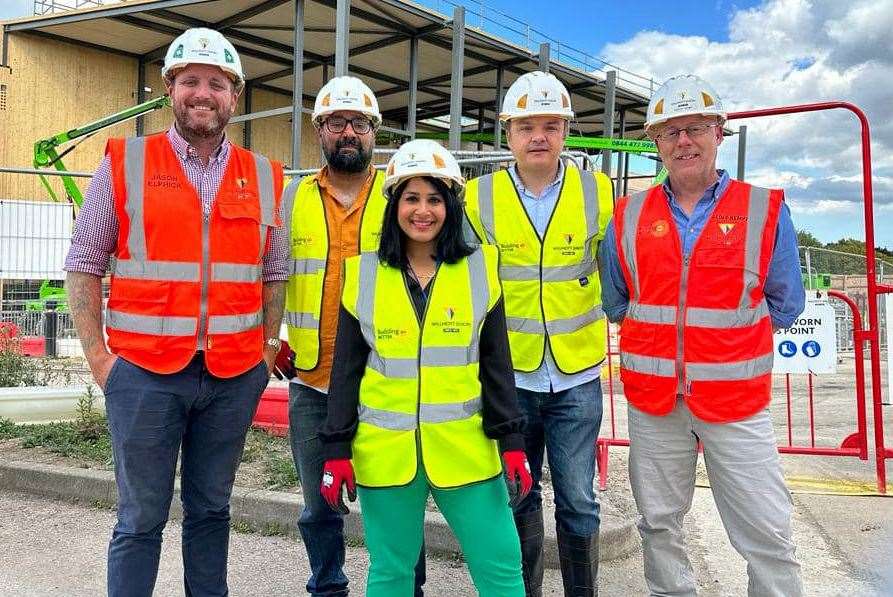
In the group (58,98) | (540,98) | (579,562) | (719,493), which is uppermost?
(58,98)

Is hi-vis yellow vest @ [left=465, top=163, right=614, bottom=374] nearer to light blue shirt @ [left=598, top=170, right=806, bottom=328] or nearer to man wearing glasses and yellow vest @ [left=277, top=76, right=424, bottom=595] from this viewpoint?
light blue shirt @ [left=598, top=170, right=806, bottom=328]

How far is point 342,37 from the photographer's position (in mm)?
18078

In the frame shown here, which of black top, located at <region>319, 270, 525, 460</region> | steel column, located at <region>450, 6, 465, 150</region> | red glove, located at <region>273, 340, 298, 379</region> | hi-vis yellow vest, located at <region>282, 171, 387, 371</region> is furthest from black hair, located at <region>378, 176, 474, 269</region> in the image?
steel column, located at <region>450, 6, 465, 150</region>

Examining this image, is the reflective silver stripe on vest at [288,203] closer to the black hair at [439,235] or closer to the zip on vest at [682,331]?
the black hair at [439,235]

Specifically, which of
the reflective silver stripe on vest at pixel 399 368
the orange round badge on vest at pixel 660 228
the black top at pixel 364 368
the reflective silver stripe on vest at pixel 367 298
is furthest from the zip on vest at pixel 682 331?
the reflective silver stripe on vest at pixel 367 298

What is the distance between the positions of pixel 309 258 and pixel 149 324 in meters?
0.81

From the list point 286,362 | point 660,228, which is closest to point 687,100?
point 660,228

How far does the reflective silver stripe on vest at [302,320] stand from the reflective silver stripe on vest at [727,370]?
5.42 ft

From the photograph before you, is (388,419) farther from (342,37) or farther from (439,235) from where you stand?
(342,37)

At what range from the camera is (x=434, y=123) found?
1389 inches

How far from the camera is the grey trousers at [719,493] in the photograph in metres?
2.86

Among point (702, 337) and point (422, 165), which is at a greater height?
point (422, 165)

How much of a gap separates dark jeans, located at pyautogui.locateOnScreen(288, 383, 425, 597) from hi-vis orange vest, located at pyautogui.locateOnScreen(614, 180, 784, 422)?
4.83 ft

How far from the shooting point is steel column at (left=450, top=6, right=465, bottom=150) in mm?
19438
